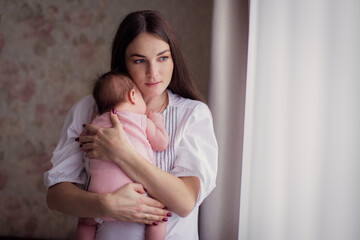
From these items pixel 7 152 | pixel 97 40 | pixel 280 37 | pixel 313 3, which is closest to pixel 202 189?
pixel 280 37

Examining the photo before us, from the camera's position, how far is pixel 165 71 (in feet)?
4.25

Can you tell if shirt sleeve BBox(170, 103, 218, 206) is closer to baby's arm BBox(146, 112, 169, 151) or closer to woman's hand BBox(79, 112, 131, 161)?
baby's arm BBox(146, 112, 169, 151)

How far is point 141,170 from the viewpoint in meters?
1.11

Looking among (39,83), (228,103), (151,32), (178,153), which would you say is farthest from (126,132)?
(39,83)

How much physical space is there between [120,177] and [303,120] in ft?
2.15

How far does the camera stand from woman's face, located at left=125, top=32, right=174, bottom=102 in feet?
4.13

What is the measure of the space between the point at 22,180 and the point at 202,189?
5.90ft

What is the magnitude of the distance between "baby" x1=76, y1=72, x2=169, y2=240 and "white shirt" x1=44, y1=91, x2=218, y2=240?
7 cm

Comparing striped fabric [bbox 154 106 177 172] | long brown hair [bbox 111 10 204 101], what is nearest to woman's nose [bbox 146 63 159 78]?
long brown hair [bbox 111 10 204 101]

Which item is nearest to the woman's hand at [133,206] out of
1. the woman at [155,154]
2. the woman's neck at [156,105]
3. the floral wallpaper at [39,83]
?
the woman at [155,154]

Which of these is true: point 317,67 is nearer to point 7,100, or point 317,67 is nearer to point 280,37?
point 280,37

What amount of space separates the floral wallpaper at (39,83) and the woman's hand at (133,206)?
5.00 feet

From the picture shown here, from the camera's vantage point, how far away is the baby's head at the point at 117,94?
3.97 feet

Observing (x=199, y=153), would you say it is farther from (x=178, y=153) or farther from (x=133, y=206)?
(x=133, y=206)
